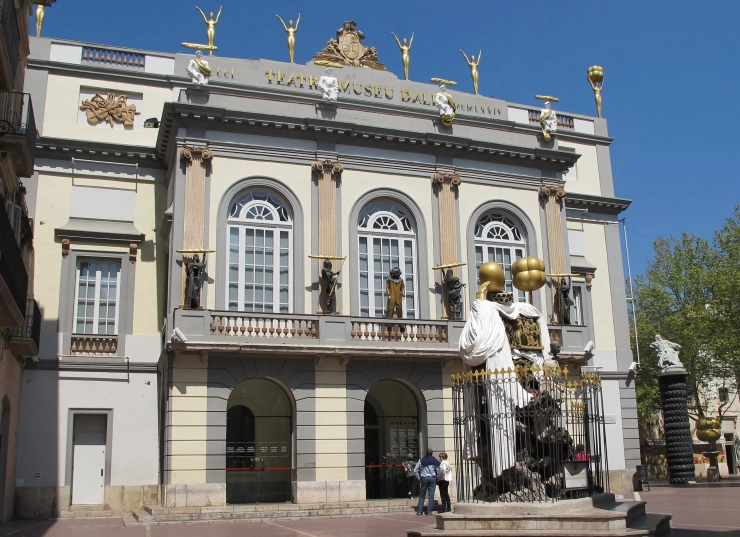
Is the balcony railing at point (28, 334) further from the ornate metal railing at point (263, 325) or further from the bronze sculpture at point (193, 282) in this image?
the ornate metal railing at point (263, 325)

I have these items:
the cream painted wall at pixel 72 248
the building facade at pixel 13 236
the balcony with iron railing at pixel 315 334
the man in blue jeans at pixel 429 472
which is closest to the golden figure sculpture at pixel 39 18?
the cream painted wall at pixel 72 248

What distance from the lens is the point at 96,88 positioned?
2552 centimetres

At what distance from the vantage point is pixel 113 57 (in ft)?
85.4

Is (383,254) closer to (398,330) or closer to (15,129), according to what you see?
(398,330)

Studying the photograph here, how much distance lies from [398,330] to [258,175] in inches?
243

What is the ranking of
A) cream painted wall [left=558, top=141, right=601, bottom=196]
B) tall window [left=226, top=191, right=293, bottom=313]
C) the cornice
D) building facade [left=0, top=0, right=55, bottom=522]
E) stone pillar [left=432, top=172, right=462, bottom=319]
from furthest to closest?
cream painted wall [left=558, top=141, right=601, bottom=196] < the cornice < stone pillar [left=432, top=172, right=462, bottom=319] < tall window [left=226, top=191, right=293, bottom=313] < building facade [left=0, top=0, right=55, bottom=522]

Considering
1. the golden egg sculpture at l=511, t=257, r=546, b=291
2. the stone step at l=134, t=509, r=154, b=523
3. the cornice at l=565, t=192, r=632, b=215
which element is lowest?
the stone step at l=134, t=509, r=154, b=523

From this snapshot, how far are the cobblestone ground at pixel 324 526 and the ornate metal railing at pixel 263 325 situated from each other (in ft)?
17.3

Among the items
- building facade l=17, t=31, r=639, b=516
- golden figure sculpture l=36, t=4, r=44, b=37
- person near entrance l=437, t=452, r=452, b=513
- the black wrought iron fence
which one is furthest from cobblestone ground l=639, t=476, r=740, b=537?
golden figure sculpture l=36, t=4, r=44, b=37

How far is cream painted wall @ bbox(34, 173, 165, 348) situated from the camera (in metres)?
23.5

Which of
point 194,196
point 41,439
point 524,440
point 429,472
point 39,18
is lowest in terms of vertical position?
point 429,472

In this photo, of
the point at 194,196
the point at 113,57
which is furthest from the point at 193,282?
the point at 113,57

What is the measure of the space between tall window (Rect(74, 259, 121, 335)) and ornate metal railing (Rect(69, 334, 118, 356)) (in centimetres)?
29

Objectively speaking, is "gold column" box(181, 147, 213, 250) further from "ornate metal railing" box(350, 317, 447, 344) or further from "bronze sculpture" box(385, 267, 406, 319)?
"bronze sculpture" box(385, 267, 406, 319)
